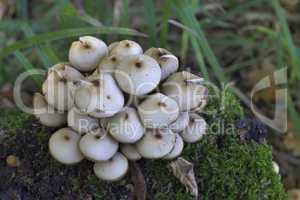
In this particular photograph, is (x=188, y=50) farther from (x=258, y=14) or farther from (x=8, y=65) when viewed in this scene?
(x=8, y=65)

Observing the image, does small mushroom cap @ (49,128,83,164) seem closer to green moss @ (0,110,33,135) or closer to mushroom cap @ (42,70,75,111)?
mushroom cap @ (42,70,75,111)

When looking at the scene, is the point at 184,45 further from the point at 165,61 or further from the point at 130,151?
the point at 130,151

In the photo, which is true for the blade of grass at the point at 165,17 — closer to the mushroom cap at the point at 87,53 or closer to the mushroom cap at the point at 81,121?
the mushroom cap at the point at 87,53

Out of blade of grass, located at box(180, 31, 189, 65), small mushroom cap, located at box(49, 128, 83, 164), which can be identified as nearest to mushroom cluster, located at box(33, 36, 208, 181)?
small mushroom cap, located at box(49, 128, 83, 164)

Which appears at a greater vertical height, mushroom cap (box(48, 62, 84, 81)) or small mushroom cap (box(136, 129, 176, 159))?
mushroom cap (box(48, 62, 84, 81))

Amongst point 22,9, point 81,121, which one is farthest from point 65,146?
point 22,9
